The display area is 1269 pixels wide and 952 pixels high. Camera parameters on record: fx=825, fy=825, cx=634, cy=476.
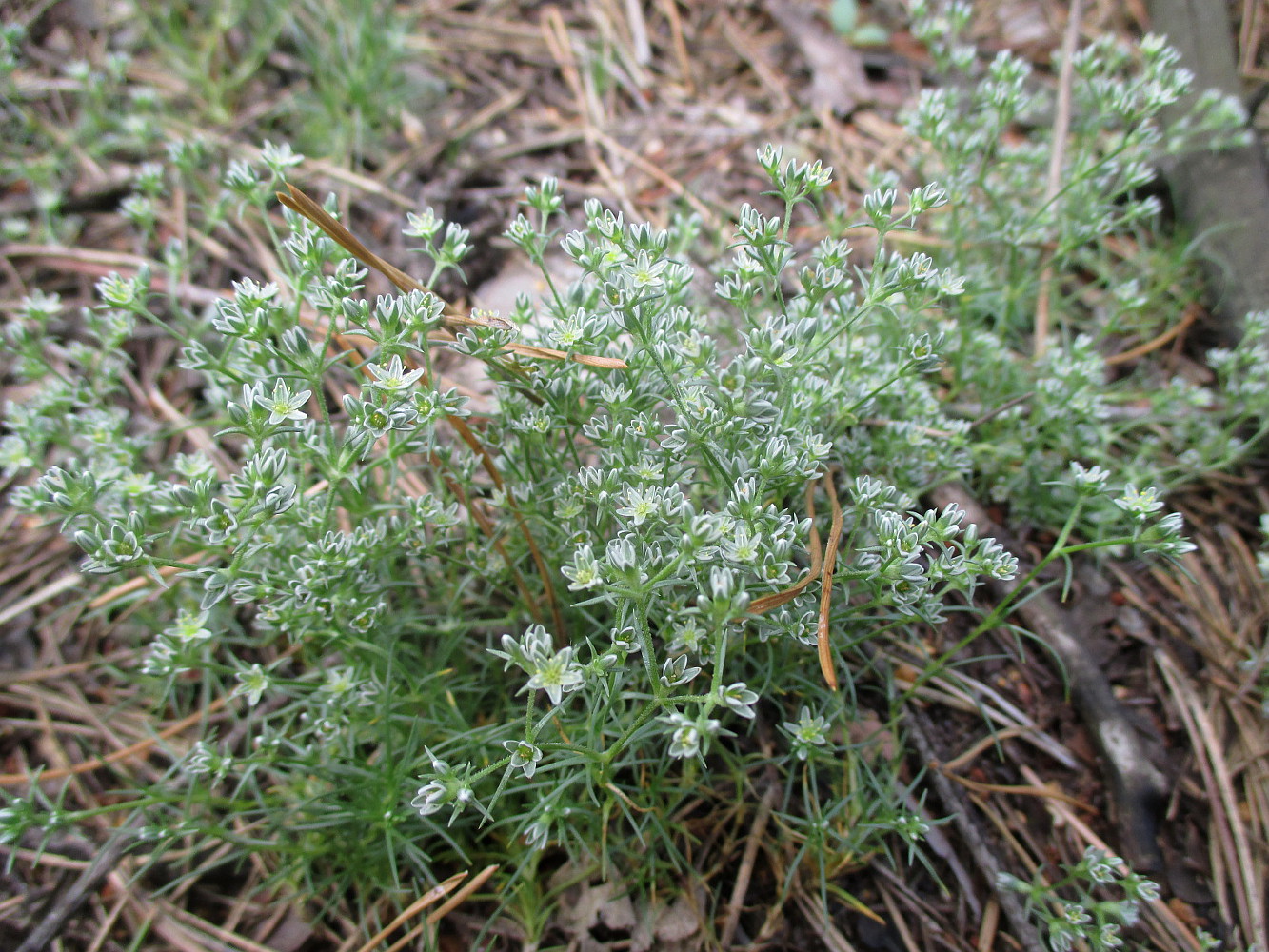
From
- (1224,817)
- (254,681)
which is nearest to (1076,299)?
(1224,817)

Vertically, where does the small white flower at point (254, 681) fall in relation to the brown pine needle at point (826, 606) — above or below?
above

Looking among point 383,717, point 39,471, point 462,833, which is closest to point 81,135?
point 39,471

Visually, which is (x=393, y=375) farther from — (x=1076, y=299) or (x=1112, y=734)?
(x=1076, y=299)

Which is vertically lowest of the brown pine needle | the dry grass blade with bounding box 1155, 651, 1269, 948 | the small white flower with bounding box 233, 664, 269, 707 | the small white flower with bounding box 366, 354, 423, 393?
the dry grass blade with bounding box 1155, 651, 1269, 948

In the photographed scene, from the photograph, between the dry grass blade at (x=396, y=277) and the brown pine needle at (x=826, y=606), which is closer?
the brown pine needle at (x=826, y=606)

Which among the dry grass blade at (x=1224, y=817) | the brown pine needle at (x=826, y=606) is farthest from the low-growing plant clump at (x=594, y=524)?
the dry grass blade at (x=1224, y=817)

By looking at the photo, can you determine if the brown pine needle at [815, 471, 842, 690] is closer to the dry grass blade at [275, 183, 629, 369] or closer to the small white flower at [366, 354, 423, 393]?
the dry grass blade at [275, 183, 629, 369]

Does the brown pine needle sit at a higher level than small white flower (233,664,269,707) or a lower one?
lower

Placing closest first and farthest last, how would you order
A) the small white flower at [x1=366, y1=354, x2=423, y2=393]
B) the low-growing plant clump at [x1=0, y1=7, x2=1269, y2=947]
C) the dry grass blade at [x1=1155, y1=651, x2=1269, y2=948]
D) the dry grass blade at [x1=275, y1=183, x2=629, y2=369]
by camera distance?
the small white flower at [x1=366, y1=354, x2=423, y2=393], the low-growing plant clump at [x1=0, y1=7, x2=1269, y2=947], the dry grass blade at [x1=275, y1=183, x2=629, y2=369], the dry grass blade at [x1=1155, y1=651, x2=1269, y2=948]

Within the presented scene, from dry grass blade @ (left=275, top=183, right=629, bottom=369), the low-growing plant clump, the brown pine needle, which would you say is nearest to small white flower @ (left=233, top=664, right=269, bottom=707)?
the low-growing plant clump

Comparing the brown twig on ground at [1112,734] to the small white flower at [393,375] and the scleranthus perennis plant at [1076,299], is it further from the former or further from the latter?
the small white flower at [393,375]

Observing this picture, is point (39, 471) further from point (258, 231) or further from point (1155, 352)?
point (1155, 352)
